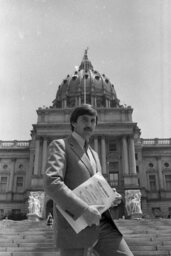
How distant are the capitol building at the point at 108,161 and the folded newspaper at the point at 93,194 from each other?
117 feet

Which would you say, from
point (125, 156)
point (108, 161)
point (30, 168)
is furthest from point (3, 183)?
point (125, 156)

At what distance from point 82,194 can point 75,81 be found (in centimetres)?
6573

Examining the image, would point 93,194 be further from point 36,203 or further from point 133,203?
point 36,203

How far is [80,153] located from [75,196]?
0.67 m

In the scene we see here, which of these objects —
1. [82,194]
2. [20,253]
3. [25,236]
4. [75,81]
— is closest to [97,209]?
[82,194]

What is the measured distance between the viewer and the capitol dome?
6366 cm

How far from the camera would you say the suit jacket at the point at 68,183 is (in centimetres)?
290

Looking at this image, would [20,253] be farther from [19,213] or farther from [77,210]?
[19,213]

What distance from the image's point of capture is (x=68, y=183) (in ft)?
10.8

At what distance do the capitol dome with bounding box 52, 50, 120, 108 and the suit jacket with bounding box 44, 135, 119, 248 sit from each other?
5692 centimetres

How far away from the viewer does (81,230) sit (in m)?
2.97

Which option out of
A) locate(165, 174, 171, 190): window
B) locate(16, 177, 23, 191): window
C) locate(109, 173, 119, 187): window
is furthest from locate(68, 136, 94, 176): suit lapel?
locate(165, 174, 171, 190): window

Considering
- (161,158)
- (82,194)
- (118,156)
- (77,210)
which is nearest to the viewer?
(77,210)

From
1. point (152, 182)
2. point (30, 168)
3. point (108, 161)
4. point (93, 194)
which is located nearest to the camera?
point (93, 194)
